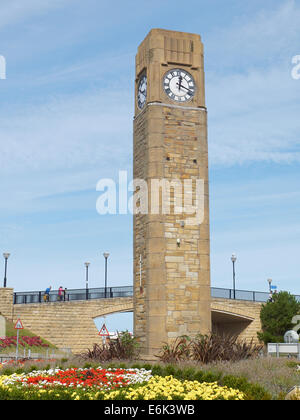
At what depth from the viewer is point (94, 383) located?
13.8 meters

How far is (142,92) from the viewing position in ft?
82.5

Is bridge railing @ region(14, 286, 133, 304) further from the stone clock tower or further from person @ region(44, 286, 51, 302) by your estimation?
the stone clock tower

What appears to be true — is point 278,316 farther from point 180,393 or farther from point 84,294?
point 180,393

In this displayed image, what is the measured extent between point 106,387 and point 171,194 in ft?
36.5

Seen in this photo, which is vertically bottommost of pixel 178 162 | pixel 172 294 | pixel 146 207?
pixel 172 294

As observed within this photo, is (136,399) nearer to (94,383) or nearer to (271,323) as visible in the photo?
(94,383)

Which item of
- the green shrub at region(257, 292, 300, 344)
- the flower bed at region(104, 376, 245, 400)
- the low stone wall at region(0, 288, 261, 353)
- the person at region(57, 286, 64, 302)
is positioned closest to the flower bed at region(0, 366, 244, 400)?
the flower bed at region(104, 376, 245, 400)

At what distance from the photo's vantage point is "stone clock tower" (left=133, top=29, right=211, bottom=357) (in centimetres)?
2228

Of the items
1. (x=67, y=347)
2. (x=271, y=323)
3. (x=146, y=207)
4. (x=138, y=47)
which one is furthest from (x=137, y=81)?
(x=271, y=323)

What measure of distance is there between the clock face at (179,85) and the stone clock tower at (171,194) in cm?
5

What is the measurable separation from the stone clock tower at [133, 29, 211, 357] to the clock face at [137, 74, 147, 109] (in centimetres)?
5

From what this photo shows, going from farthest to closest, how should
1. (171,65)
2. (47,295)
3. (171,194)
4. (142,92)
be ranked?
1. (47,295)
2. (142,92)
3. (171,65)
4. (171,194)

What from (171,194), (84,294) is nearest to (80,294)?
(84,294)
